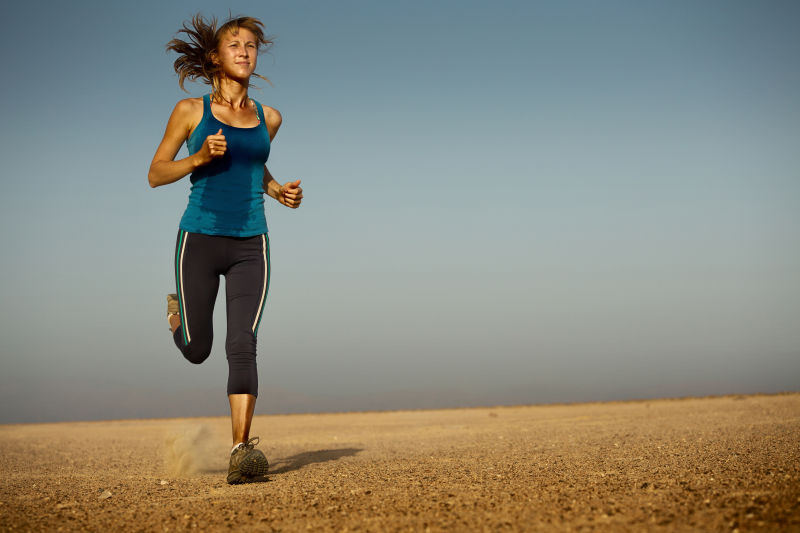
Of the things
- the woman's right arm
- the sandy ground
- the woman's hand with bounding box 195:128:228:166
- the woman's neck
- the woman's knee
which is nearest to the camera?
the sandy ground

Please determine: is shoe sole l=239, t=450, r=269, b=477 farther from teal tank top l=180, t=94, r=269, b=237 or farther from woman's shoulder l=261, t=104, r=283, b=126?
woman's shoulder l=261, t=104, r=283, b=126

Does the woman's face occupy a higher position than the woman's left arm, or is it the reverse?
the woman's face

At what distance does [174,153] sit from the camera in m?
4.54

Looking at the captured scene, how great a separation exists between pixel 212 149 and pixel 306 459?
298 cm

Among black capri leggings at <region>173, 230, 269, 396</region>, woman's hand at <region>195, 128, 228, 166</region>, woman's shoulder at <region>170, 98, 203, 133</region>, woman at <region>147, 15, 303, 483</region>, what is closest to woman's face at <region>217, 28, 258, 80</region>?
woman at <region>147, 15, 303, 483</region>

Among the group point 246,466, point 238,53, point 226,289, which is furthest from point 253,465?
point 238,53

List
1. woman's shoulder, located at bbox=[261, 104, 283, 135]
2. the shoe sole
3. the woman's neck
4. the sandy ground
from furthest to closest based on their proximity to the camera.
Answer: woman's shoulder, located at bbox=[261, 104, 283, 135], the woman's neck, the shoe sole, the sandy ground

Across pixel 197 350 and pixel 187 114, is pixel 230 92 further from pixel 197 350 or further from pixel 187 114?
pixel 197 350

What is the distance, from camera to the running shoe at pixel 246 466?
3.92 m

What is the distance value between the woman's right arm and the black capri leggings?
0.42 m

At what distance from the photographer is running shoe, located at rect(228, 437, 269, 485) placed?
12.8 feet

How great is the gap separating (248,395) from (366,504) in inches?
64.3

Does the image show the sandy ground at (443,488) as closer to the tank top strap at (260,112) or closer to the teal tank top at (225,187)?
the teal tank top at (225,187)

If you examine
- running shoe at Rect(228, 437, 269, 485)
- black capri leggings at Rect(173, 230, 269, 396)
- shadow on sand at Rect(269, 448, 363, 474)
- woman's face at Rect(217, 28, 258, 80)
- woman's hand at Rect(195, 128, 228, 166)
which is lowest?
shadow on sand at Rect(269, 448, 363, 474)
